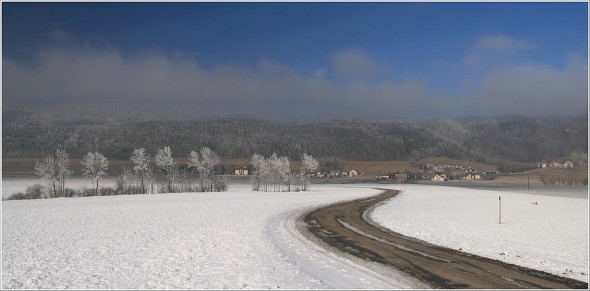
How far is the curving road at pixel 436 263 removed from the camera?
16.4 meters

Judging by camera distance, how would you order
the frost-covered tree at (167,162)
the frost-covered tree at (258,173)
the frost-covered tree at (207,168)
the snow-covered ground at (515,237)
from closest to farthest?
the snow-covered ground at (515,237), the frost-covered tree at (167,162), the frost-covered tree at (207,168), the frost-covered tree at (258,173)

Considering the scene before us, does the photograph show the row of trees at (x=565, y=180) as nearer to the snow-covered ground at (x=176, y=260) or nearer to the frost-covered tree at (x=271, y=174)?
the frost-covered tree at (x=271, y=174)

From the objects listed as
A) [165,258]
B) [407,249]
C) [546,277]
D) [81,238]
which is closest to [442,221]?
[407,249]

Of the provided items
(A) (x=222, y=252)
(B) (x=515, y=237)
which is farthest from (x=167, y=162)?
(B) (x=515, y=237)

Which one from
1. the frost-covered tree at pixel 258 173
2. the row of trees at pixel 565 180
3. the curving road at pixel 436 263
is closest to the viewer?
the curving road at pixel 436 263

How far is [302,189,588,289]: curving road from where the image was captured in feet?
53.7

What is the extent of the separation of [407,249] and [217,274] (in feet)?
35.9

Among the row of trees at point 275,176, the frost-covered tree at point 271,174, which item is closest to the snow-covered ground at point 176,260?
the frost-covered tree at point 271,174

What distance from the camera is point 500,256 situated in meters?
21.9

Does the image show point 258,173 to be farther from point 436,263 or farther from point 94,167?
point 436,263

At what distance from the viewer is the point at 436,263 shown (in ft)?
65.0

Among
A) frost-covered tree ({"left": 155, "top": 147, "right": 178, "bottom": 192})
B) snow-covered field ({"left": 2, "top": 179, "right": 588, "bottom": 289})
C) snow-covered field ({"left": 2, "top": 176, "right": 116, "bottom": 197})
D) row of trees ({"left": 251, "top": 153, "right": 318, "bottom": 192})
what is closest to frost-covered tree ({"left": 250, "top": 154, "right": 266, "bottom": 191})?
row of trees ({"left": 251, "top": 153, "right": 318, "bottom": 192})

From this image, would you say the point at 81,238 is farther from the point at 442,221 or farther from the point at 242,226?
the point at 442,221

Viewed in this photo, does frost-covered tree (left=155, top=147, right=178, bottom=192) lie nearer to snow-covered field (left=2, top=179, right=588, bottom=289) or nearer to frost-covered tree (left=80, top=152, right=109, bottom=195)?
frost-covered tree (left=80, top=152, right=109, bottom=195)
